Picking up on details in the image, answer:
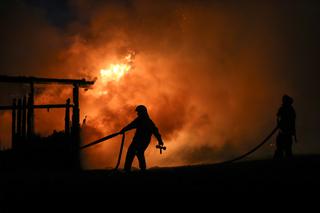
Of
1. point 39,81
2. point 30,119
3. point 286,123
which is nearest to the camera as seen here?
point 286,123

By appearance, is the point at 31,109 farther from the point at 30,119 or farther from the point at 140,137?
the point at 140,137

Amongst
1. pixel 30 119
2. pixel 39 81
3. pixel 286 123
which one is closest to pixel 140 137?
pixel 286 123

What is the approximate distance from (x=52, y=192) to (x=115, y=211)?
119 inches

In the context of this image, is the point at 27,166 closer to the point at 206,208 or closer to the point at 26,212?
the point at 26,212

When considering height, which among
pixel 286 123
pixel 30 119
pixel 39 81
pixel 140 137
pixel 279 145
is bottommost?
pixel 279 145

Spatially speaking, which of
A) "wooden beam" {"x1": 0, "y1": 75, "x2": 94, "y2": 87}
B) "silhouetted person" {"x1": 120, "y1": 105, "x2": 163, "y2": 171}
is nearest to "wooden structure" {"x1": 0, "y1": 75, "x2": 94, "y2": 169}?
"wooden beam" {"x1": 0, "y1": 75, "x2": 94, "y2": 87}

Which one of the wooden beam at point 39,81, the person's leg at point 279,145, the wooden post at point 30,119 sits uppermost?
the wooden beam at point 39,81

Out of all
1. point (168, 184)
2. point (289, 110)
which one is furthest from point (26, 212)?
point (289, 110)

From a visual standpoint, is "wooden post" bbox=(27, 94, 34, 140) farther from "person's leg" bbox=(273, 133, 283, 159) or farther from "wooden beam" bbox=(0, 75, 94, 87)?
"person's leg" bbox=(273, 133, 283, 159)

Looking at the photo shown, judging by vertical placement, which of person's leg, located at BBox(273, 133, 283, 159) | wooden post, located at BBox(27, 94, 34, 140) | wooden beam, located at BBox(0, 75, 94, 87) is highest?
wooden beam, located at BBox(0, 75, 94, 87)

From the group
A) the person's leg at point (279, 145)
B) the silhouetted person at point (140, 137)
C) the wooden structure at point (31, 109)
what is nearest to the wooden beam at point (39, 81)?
the wooden structure at point (31, 109)

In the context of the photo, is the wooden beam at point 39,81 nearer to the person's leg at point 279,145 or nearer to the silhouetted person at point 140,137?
the silhouetted person at point 140,137

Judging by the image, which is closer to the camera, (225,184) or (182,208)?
(182,208)

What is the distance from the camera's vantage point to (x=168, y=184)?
8852 millimetres
